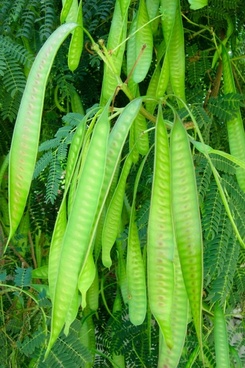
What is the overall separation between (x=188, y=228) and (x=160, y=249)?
0.12 ft

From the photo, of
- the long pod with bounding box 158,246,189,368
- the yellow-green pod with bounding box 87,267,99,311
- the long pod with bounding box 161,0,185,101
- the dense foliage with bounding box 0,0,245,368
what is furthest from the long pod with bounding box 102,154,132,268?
the yellow-green pod with bounding box 87,267,99,311

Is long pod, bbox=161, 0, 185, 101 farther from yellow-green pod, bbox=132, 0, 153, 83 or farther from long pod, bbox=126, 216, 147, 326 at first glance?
long pod, bbox=126, 216, 147, 326

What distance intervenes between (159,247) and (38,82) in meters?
0.20

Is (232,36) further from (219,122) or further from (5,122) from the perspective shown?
(5,122)

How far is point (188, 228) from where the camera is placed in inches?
18.6

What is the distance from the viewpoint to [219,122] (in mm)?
1028

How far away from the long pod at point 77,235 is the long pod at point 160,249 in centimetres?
5

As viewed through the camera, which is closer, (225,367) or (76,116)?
(225,367)

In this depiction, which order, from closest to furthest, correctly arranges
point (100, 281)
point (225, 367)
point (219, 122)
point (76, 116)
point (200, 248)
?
point (200, 248)
point (225, 367)
point (76, 116)
point (219, 122)
point (100, 281)

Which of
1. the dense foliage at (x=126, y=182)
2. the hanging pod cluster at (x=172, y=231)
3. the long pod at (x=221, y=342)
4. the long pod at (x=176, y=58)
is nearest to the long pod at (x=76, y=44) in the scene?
the dense foliage at (x=126, y=182)

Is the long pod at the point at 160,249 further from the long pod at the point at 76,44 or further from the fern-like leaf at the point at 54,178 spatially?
the fern-like leaf at the point at 54,178

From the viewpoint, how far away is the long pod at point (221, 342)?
30.2 inches

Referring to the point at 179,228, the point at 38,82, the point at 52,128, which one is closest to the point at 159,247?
the point at 179,228

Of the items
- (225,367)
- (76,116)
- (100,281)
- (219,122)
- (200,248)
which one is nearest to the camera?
(200,248)
